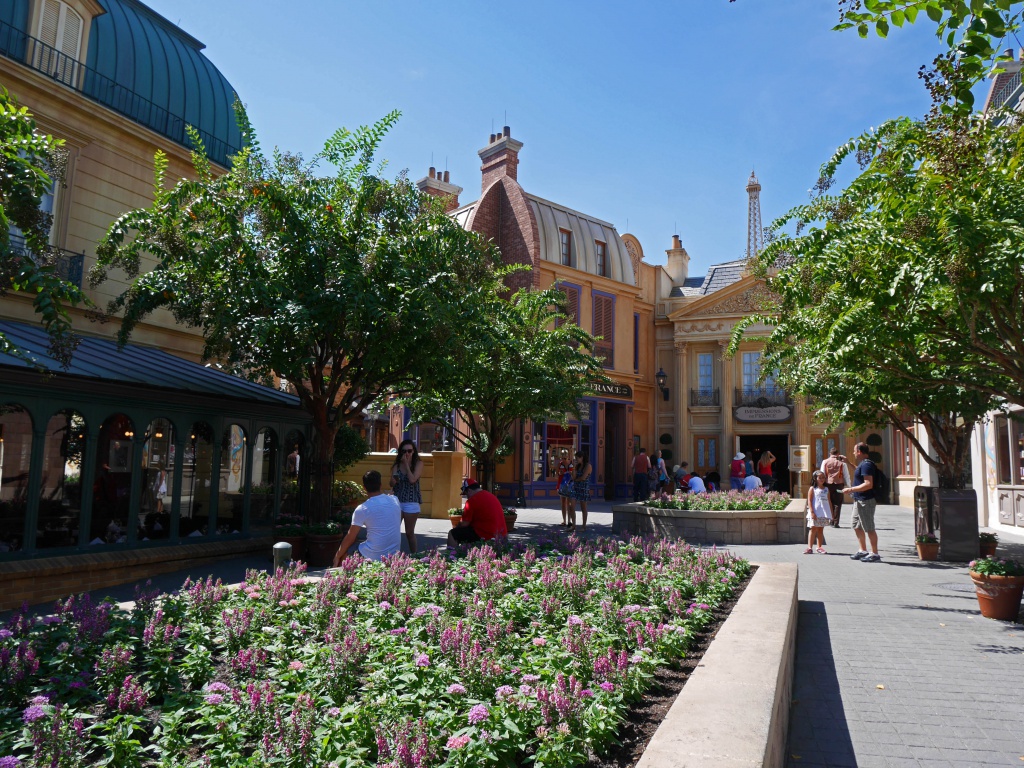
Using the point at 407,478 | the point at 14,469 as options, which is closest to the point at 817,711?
the point at 407,478

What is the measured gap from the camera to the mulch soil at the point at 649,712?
10.2 ft

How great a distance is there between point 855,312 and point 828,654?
3.19 metres

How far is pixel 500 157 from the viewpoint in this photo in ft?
97.1

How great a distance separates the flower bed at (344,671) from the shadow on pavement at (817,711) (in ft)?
Answer: 2.80

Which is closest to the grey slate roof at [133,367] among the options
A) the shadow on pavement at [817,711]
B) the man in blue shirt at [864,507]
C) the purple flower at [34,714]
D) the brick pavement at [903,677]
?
the purple flower at [34,714]

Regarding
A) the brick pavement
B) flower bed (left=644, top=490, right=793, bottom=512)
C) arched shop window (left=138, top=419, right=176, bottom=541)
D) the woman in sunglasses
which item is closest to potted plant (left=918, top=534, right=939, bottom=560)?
the brick pavement

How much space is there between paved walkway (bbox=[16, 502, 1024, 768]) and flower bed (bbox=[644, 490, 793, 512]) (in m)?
3.50

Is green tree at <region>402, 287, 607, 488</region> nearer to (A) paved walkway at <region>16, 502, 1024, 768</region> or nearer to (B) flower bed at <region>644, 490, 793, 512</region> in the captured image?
(B) flower bed at <region>644, 490, 793, 512</region>

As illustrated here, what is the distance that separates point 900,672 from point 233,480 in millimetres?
10323

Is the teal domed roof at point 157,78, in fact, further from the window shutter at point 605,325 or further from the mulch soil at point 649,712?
the window shutter at point 605,325

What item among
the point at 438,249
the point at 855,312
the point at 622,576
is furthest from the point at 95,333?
the point at 855,312

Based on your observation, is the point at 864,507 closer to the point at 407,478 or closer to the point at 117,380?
the point at 407,478

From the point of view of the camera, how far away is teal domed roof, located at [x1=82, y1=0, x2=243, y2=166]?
14023 millimetres

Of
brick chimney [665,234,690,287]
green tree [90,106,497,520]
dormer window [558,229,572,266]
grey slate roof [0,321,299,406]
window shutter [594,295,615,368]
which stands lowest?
grey slate roof [0,321,299,406]
